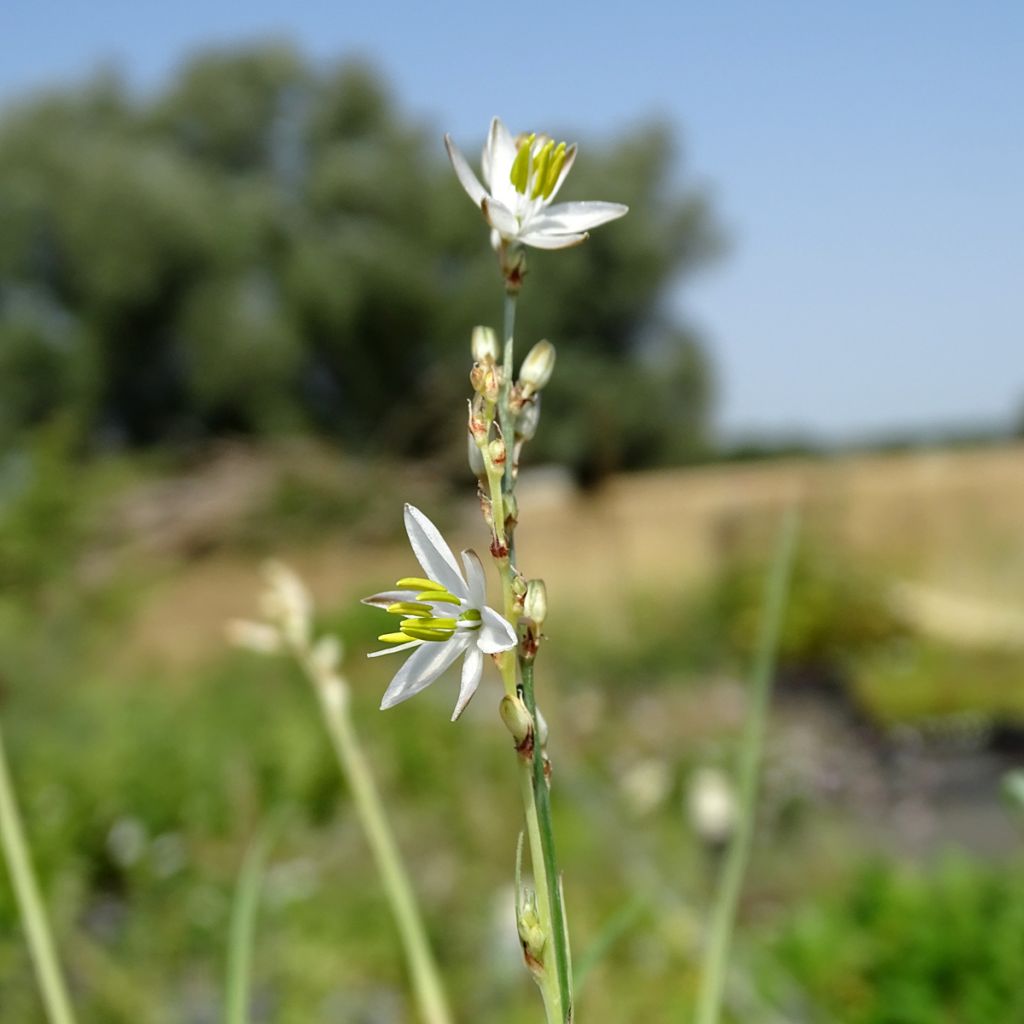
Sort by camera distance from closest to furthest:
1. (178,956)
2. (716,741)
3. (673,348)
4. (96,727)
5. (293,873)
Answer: (178,956)
(293,873)
(96,727)
(716,741)
(673,348)

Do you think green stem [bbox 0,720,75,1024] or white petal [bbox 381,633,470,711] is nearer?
white petal [bbox 381,633,470,711]

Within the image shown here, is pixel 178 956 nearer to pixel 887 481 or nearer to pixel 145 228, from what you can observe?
pixel 887 481

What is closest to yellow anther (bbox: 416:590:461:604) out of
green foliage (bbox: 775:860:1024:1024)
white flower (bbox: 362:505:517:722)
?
white flower (bbox: 362:505:517:722)

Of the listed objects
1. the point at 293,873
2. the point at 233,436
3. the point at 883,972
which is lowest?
the point at 233,436

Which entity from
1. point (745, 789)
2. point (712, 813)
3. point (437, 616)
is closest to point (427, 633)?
point (437, 616)

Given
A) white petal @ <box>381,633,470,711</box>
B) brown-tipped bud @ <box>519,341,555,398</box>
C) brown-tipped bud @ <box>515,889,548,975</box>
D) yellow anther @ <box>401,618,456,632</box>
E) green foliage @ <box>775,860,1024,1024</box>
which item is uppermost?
brown-tipped bud @ <box>519,341,555,398</box>

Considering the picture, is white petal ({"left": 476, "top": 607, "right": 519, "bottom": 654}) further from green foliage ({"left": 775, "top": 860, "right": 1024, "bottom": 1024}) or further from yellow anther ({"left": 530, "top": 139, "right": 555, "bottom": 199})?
green foliage ({"left": 775, "top": 860, "right": 1024, "bottom": 1024})

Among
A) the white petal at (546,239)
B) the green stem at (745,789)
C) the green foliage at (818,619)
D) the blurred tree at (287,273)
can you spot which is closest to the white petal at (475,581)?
the white petal at (546,239)

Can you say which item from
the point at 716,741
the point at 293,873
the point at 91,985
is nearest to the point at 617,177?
the point at 716,741
